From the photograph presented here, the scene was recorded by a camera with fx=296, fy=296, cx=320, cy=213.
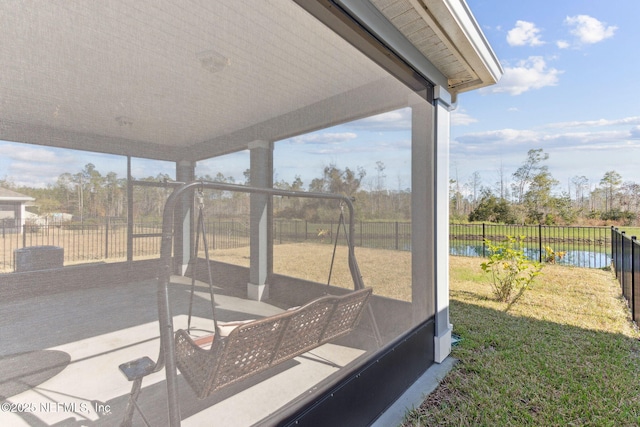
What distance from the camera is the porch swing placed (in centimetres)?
93

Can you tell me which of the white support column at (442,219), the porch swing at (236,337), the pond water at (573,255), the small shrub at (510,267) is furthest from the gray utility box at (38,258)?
the pond water at (573,255)

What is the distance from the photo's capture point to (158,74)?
0.84 meters

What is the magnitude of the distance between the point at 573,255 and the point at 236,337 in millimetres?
9926

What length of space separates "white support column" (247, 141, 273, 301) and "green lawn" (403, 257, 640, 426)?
146cm

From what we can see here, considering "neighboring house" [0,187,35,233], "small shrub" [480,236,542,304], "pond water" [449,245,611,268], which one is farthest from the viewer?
"pond water" [449,245,611,268]

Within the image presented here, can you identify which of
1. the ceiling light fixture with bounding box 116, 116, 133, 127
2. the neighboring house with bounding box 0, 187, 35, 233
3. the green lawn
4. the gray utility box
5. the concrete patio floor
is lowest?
the green lawn

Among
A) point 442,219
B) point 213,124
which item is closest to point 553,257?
point 442,219

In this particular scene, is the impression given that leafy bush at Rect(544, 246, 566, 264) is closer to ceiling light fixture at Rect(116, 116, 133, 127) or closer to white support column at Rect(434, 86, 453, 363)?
white support column at Rect(434, 86, 453, 363)

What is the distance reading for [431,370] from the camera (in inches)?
97.2

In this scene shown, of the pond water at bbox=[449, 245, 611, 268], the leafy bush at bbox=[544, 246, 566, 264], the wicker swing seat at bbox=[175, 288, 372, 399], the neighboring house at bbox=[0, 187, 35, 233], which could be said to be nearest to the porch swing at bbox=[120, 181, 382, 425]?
the wicker swing seat at bbox=[175, 288, 372, 399]

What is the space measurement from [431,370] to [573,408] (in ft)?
2.98

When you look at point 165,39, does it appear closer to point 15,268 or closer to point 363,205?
point 15,268

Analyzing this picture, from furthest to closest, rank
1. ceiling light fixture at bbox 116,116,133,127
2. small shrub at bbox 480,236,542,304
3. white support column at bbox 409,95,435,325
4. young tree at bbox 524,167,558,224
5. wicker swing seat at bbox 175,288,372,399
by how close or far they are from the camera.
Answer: young tree at bbox 524,167,558,224
small shrub at bbox 480,236,542,304
white support column at bbox 409,95,435,325
wicker swing seat at bbox 175,288,372,399
ceiling light fixture at bbox 116,116,133,127

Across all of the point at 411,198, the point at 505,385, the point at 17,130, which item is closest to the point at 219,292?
the point at 17,130
